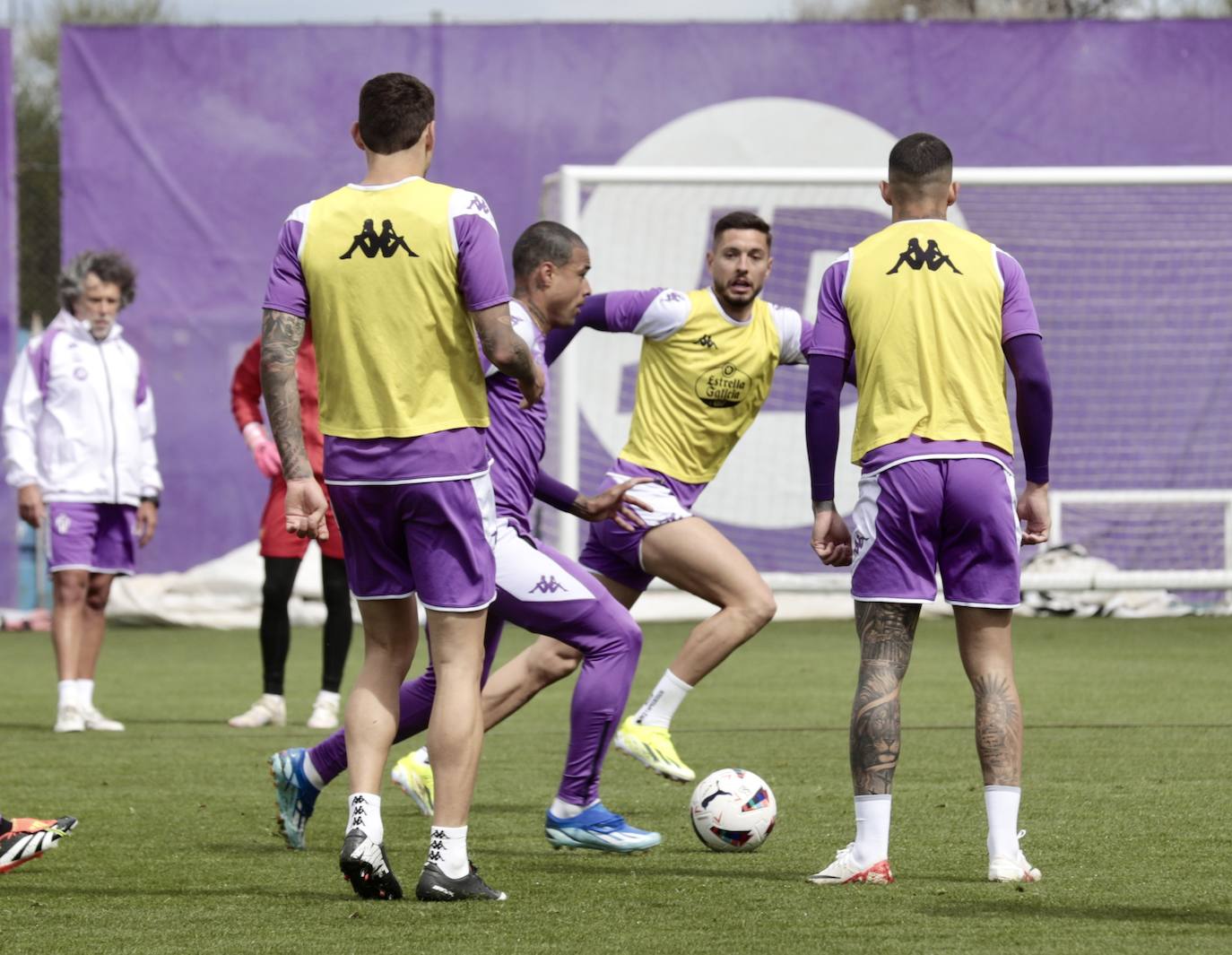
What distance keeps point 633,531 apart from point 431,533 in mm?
2191

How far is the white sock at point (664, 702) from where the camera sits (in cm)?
686

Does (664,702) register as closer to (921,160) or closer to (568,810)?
(568,810)

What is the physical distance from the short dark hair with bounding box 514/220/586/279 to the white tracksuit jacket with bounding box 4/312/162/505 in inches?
156

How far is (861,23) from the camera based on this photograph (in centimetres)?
1667

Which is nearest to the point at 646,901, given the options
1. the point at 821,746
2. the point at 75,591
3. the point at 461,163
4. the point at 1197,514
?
the point at 821,746

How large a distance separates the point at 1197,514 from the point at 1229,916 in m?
11.3

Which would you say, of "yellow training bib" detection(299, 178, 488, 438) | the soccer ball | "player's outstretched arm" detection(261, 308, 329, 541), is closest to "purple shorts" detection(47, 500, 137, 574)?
the soccer ball

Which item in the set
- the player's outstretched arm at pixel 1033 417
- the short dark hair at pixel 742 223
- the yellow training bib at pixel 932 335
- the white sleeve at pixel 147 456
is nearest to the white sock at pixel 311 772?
the yellow training bib at pixel 932 335

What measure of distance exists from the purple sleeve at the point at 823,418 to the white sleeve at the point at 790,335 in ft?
7.64

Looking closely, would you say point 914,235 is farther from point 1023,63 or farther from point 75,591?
point 1023,63

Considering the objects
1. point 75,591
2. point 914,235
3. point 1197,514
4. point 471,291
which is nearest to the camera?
point 471,291

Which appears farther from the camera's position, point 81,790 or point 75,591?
point 75,591

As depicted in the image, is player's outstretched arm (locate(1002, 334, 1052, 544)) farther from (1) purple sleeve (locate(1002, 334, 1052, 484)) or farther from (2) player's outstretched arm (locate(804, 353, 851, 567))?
(2) player's outstretched arm (locate(804, 353, 851, 567))

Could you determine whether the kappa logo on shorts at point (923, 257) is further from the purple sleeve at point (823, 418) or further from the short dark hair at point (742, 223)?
the short dark hair at point (742, 223)
